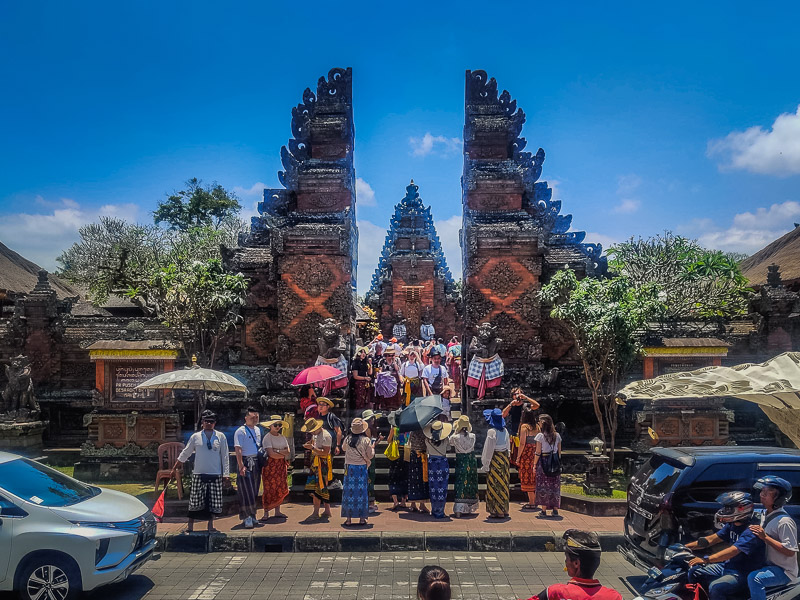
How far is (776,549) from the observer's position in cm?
490

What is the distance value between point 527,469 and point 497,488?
3.04 ft

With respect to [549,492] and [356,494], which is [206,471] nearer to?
[356,494]

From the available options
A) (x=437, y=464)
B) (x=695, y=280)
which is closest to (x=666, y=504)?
(x=437, y=464)

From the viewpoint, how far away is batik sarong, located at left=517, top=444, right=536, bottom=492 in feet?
31.9

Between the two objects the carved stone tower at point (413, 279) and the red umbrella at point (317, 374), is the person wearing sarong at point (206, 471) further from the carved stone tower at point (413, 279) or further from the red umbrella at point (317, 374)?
the carved stone tower at point (413, 279)

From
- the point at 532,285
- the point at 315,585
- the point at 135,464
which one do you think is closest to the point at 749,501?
the point at 315,585

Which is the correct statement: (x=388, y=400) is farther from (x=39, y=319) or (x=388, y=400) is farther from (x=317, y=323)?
(x=39, y=319)

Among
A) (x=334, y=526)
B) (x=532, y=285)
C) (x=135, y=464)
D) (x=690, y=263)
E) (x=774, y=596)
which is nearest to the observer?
(x=774, y=596)

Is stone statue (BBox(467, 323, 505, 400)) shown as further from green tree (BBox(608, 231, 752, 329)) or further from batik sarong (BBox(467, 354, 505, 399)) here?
green tree (BBox(608, 231, 752, 329))

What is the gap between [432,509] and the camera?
30.0 feet

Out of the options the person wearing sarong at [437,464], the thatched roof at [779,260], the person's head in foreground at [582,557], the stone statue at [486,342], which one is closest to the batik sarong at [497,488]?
the person wearing sarong at [437,464]

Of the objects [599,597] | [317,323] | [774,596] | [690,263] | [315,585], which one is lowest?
[315,585]

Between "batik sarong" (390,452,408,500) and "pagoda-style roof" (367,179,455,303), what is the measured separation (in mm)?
21164

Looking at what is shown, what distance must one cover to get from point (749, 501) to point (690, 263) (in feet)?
39.9
